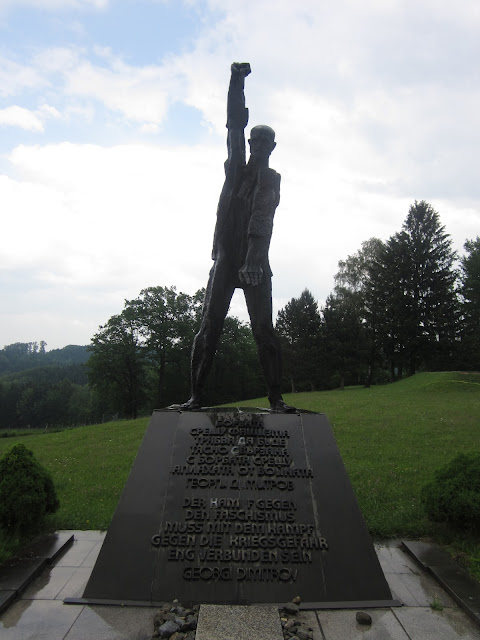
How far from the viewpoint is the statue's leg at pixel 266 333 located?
19.0ft

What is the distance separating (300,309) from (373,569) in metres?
33.3

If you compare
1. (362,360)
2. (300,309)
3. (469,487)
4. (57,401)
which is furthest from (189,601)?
(57,401)

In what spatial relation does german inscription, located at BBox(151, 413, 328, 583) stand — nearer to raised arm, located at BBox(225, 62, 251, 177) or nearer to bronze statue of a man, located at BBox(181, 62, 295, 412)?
bronze statue of a man, located at BBox(181, 62, 295, 412)

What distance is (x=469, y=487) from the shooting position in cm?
536

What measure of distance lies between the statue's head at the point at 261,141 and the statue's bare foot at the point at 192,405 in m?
3.38

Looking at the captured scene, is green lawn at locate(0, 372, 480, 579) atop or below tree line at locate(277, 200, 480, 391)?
below

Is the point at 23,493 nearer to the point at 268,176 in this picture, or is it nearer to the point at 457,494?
the point at 268,176

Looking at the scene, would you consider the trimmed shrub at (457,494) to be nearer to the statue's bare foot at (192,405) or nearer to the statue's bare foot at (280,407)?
the statue's bare foot at (280,407)

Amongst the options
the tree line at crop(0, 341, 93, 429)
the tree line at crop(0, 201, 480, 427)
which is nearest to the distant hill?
the tree line at crop(0, 341, 93, 429)

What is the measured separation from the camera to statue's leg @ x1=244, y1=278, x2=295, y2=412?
5785mm

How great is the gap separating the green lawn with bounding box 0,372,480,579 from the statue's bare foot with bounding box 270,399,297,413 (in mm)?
1974

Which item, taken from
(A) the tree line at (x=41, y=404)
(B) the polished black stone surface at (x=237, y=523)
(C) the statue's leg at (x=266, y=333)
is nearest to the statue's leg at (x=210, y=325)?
(C) the statue's leg at (x=266, y=333)

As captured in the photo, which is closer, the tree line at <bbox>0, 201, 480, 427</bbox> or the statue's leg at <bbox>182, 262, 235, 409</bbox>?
the statue's leg at <bbox>182, 262, 235, 409</bbox>

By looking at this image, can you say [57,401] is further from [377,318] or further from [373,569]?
[373,569]
